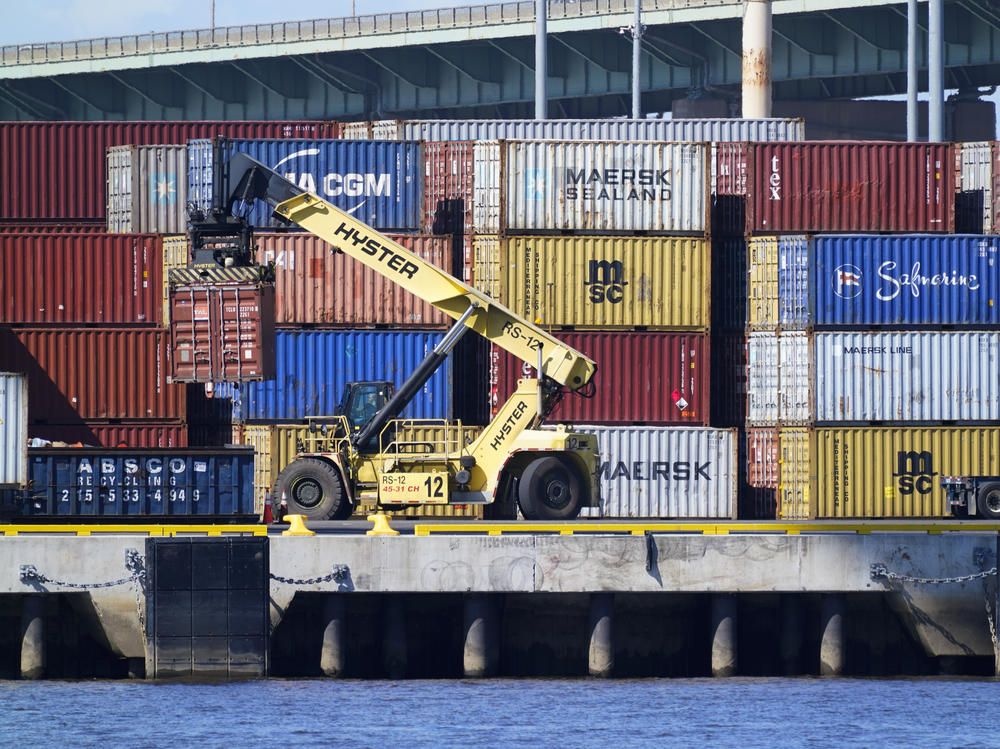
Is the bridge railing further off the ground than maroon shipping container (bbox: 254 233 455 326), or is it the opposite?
the bridge railing

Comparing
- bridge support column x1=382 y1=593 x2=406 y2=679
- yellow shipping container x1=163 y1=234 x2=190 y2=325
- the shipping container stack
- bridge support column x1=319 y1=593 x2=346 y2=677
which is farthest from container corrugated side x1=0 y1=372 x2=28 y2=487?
the shipping container stack

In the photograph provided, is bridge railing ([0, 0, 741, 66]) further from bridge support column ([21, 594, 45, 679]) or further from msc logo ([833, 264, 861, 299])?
bridge support column ([21, 594, 45, 679])

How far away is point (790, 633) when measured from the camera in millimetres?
28469

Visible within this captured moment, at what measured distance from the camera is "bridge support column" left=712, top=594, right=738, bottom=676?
91.2 feet

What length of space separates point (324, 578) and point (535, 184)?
14.2 metres

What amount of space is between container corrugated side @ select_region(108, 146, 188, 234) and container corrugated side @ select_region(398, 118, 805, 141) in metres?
7.23

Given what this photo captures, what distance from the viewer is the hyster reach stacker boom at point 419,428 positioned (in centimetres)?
3016

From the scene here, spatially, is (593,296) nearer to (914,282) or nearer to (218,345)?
(914,282)

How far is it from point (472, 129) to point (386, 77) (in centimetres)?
4769

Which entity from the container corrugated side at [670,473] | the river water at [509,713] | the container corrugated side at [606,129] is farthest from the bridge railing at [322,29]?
the river water at [509,713]

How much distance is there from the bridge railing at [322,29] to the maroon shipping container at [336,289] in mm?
47362

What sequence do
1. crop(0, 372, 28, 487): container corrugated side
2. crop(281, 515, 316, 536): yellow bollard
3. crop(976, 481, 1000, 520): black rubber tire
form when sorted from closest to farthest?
crop(281, 515, 316, 536): yellow bollard
crop(0, 372, 28, 487): container corrugated side
crop(976, 481, 1000, 520): black rubber tire

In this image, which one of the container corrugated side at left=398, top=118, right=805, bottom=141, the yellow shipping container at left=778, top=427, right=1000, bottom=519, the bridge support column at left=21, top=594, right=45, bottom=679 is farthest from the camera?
the container corrugated side at left=398, top=118, right=805, bottom=141

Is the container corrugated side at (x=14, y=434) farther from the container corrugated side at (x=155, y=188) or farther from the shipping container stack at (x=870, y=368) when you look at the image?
the shipping container stack at (x=870, y=368)
